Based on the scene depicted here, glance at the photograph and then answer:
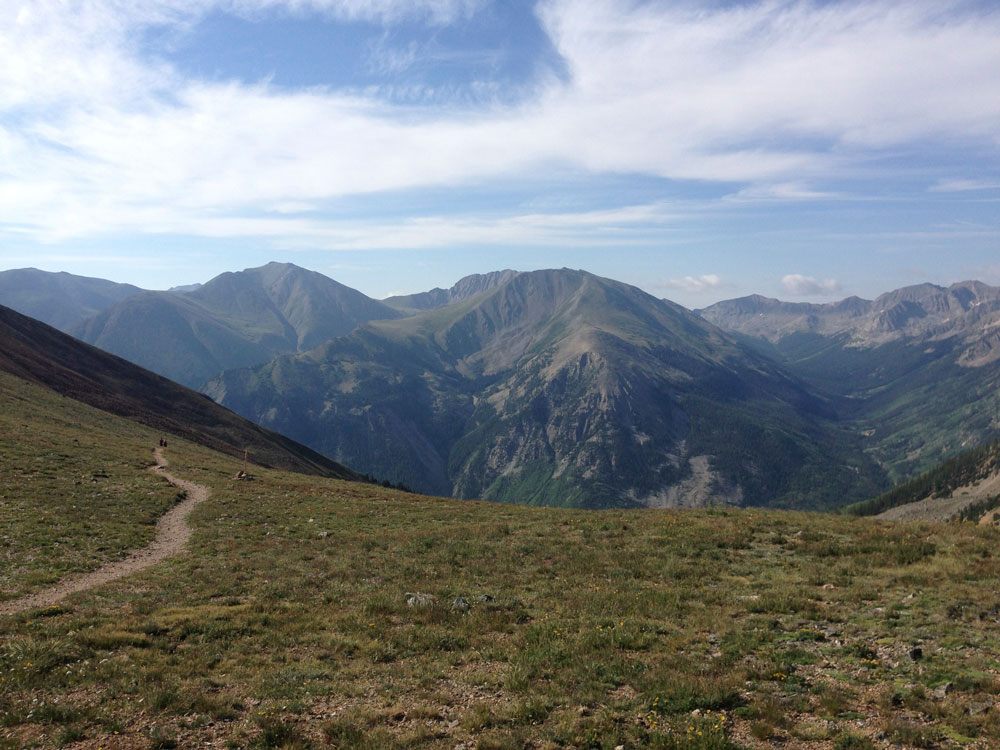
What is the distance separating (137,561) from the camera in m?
27.5

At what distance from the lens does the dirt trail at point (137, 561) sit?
20.5 metres

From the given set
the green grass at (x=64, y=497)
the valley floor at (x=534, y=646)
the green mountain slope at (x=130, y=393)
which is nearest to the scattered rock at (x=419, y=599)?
the valley floor at (x=534, y=646)

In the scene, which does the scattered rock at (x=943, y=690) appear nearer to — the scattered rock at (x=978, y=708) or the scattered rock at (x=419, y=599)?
the scattered rock at (x=978, y=708)

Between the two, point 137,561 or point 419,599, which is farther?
point 137,561

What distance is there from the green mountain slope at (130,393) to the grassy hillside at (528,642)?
70.1m

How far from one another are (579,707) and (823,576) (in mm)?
15180

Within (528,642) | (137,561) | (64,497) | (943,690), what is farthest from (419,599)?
(64,497)

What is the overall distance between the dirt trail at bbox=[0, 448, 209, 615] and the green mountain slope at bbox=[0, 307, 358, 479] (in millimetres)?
56111

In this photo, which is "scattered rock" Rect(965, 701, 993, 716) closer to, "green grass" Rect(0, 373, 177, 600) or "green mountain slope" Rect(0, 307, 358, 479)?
"green grass" Rect(0, 373, 177, 600)

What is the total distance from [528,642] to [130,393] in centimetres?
12480

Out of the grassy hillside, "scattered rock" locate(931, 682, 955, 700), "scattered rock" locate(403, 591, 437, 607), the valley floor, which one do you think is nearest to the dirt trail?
the valley floor

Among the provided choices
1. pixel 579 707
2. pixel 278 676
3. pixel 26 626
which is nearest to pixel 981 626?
pixel 579 707

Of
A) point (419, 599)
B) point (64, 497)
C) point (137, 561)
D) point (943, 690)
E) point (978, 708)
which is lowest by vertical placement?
point (137, 561)

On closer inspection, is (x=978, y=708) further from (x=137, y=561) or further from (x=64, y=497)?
(x=64, y=497)
